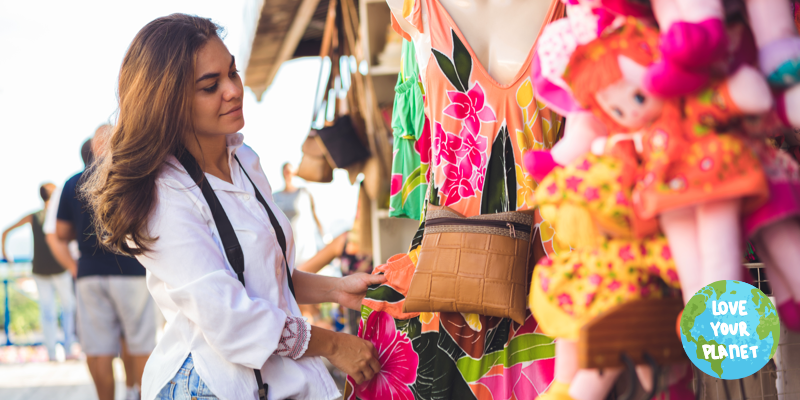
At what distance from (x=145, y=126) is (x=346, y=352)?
68 centimetres

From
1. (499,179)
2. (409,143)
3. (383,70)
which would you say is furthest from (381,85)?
(499,179)

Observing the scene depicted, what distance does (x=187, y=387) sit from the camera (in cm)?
131

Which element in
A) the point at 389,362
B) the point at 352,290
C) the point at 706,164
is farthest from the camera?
the point at 352,290

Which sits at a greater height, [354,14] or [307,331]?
[354,14]

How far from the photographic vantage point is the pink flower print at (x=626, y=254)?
735mm

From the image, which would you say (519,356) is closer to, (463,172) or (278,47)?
(463,172)

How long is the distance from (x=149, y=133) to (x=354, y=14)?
1976 millimetres

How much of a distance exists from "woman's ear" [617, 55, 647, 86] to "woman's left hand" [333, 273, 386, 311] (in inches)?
40.7

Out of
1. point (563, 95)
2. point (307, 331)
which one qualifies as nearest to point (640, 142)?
point (563, 95)

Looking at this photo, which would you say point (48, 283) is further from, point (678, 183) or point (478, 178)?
point (678, 183)

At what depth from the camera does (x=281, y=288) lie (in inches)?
58.4

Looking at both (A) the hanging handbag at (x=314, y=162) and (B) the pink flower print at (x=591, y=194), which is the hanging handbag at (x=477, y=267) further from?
(A) the hanging handbag at (x=314, y=162)

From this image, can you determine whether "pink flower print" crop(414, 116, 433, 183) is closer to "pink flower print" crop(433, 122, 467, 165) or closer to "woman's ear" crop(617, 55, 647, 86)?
"pink flower print" crop(433, 122, 467, 165)

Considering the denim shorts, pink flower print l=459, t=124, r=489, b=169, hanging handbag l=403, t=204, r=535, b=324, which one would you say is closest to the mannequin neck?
pink flower print l=459, t=124, r=489, b=169
